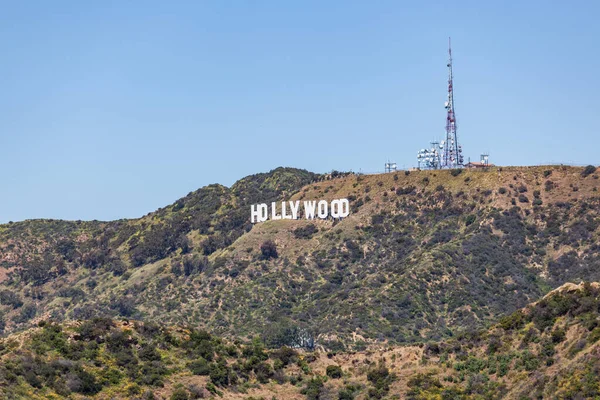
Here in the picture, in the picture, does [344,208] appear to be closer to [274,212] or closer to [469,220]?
[274,212]

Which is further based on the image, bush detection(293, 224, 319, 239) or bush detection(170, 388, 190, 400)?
bush detection(293, 224, 319, 239)

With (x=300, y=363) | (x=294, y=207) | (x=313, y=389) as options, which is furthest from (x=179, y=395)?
(x=294, y=207)

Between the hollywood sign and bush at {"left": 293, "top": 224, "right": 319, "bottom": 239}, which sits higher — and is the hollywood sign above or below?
above

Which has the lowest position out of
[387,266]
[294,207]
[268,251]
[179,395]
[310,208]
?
[179,395]

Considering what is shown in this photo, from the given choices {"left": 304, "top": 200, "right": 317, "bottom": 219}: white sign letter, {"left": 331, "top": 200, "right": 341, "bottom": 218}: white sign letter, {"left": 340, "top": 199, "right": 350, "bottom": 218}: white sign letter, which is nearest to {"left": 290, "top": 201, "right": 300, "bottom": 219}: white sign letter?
{"left": 304, "top": 200, "right": 317, "bottom": 219}: white sign letter

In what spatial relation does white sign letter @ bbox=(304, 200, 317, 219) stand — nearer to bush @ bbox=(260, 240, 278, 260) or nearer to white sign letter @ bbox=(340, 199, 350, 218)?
white sign letter @ bbox=(340, 199, 350, 218)
